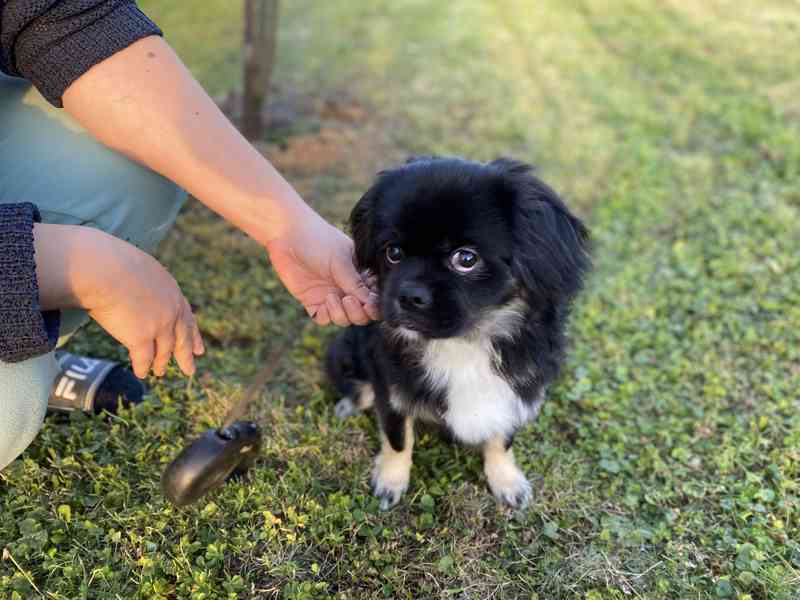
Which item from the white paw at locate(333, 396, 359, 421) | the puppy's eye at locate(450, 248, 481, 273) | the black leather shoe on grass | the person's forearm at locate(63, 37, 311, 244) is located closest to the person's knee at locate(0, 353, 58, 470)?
the black leather shoe on grass

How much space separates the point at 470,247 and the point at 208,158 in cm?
79

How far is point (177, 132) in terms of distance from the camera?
1888 millimetres

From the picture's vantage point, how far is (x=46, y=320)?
1.62 m

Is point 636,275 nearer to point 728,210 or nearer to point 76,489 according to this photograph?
point 728,210

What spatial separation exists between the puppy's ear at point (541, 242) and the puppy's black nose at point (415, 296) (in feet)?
0.91

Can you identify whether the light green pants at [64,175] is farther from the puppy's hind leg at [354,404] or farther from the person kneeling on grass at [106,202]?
the puppy's hind leg at [354,404]

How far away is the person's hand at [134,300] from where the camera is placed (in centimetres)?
161

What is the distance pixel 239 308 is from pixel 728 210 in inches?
117

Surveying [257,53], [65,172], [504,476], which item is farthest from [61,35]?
[257,53]

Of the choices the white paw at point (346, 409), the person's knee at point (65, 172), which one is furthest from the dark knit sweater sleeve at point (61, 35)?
the white paw at point (346, 409)

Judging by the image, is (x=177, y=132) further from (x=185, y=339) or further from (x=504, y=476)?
(x=504, y=476)

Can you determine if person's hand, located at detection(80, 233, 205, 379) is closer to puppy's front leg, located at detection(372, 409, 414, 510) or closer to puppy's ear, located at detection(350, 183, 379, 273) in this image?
puppy's ear, located at detection(350, 183, 379, 273)

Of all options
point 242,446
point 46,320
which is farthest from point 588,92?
point 46,320

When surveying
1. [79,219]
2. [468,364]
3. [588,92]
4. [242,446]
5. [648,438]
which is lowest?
[588,92]
